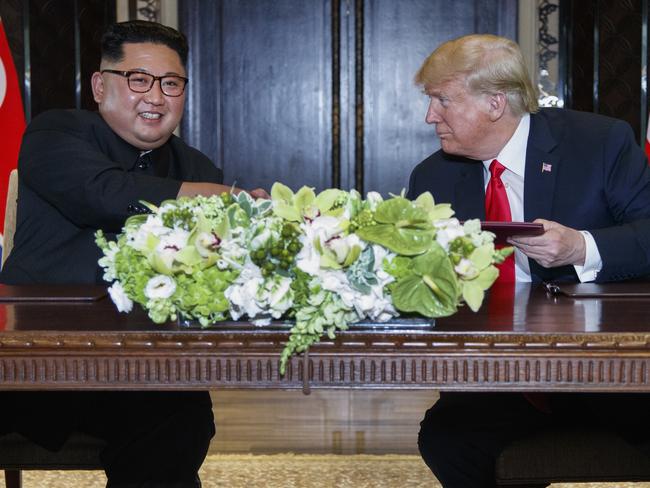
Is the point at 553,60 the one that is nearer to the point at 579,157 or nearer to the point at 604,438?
the point at 579,157

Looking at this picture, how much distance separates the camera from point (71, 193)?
8.36 ft

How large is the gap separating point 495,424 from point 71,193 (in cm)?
130

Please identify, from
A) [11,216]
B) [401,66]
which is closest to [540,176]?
[11,216]

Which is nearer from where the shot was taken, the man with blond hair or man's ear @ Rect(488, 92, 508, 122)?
the man with blond hair

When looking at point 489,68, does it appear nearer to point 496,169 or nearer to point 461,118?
point 461,118

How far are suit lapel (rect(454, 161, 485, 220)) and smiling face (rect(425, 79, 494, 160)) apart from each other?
76 millimetres

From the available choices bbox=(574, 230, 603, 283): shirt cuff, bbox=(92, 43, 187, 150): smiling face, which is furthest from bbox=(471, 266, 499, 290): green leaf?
bbox=(92, 43, 187, 150): smiling face

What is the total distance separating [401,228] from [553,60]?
493cm

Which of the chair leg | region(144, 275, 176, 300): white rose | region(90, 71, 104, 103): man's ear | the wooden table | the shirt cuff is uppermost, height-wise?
region(90, 71, 104, 103): man's ear

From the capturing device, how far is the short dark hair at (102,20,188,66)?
277cm

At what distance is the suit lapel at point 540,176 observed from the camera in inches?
106

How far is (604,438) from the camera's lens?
2.10m

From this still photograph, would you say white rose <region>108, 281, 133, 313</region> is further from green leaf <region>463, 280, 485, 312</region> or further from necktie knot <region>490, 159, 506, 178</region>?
necktie knot <region>490, 159, 506, 178</region>

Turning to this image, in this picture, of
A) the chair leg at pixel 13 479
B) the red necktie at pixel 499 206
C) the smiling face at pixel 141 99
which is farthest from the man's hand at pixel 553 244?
the chair leg at pixel 13 479
